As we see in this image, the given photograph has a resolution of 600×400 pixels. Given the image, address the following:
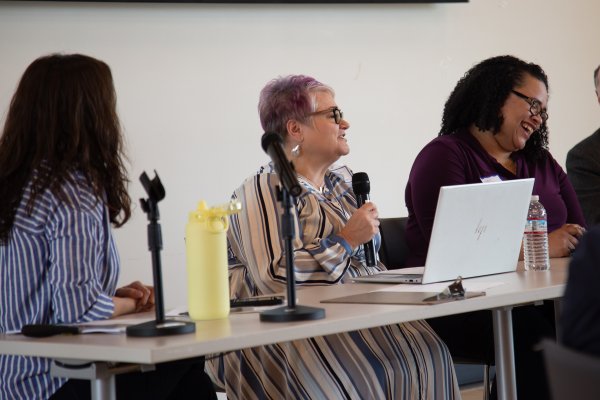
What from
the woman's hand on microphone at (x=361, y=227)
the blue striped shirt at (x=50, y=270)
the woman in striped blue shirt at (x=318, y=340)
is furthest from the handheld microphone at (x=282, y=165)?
the woman's hand on microphone at (x=361, y=227)

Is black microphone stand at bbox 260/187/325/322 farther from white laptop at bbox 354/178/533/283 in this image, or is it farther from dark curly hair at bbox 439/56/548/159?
dark curly hair at bbox 439/56/548/159

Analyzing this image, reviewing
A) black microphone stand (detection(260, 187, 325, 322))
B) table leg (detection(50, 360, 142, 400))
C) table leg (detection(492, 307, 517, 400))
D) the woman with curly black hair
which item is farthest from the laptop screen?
table leg (detection(50, 360, 142, 400))

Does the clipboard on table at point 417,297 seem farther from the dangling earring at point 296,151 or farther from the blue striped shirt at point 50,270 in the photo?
the dangling earring at point 296,151

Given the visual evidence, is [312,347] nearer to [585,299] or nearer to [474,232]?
[474,232]

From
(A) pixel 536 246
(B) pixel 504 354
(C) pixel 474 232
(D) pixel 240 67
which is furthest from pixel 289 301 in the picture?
(D) pixel 240 67

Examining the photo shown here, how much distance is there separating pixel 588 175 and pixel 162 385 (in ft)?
6.89

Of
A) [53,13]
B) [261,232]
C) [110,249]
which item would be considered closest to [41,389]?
[110,249]

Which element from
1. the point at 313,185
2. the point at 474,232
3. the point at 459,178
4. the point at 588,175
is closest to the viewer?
the point at 474,232

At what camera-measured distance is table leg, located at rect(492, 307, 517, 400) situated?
230 cm

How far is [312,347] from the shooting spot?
2.33 meters

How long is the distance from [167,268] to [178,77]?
0.67 m

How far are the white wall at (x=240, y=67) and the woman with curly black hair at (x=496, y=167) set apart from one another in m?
0.76

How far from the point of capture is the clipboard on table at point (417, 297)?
1887 millimetres

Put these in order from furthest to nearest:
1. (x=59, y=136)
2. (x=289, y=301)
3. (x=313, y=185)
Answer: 1. (x=313, y=185)
2. (x=59, y=136)
3. (x=289, y=301)
